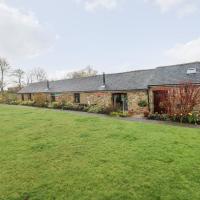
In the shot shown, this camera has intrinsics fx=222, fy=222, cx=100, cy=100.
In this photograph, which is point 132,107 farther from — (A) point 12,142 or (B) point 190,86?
(A) point 12,142

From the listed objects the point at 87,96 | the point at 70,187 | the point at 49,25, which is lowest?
the point at 70,187

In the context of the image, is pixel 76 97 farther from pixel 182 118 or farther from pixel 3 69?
pixel 3 69

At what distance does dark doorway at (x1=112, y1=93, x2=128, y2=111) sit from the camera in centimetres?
2254

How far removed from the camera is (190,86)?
637 inches

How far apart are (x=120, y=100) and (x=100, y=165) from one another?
52.4 ft

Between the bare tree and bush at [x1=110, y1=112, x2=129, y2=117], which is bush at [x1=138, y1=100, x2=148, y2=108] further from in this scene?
the bare tree

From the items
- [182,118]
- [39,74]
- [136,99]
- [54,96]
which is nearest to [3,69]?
[39,74]

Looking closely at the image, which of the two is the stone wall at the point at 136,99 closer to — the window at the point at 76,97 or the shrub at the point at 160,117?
the shrub at the point at 160,117

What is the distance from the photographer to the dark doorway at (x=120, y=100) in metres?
22.5

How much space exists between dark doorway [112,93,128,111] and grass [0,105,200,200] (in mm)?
10785

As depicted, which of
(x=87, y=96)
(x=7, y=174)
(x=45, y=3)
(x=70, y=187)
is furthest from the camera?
(x=87, y=96)

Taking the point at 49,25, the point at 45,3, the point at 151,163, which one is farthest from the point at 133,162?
the point at 49,25

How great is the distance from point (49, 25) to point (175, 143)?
1277 centimetres

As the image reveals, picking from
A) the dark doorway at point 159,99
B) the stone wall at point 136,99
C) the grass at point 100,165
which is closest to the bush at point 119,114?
the stone wall at point 136,99
